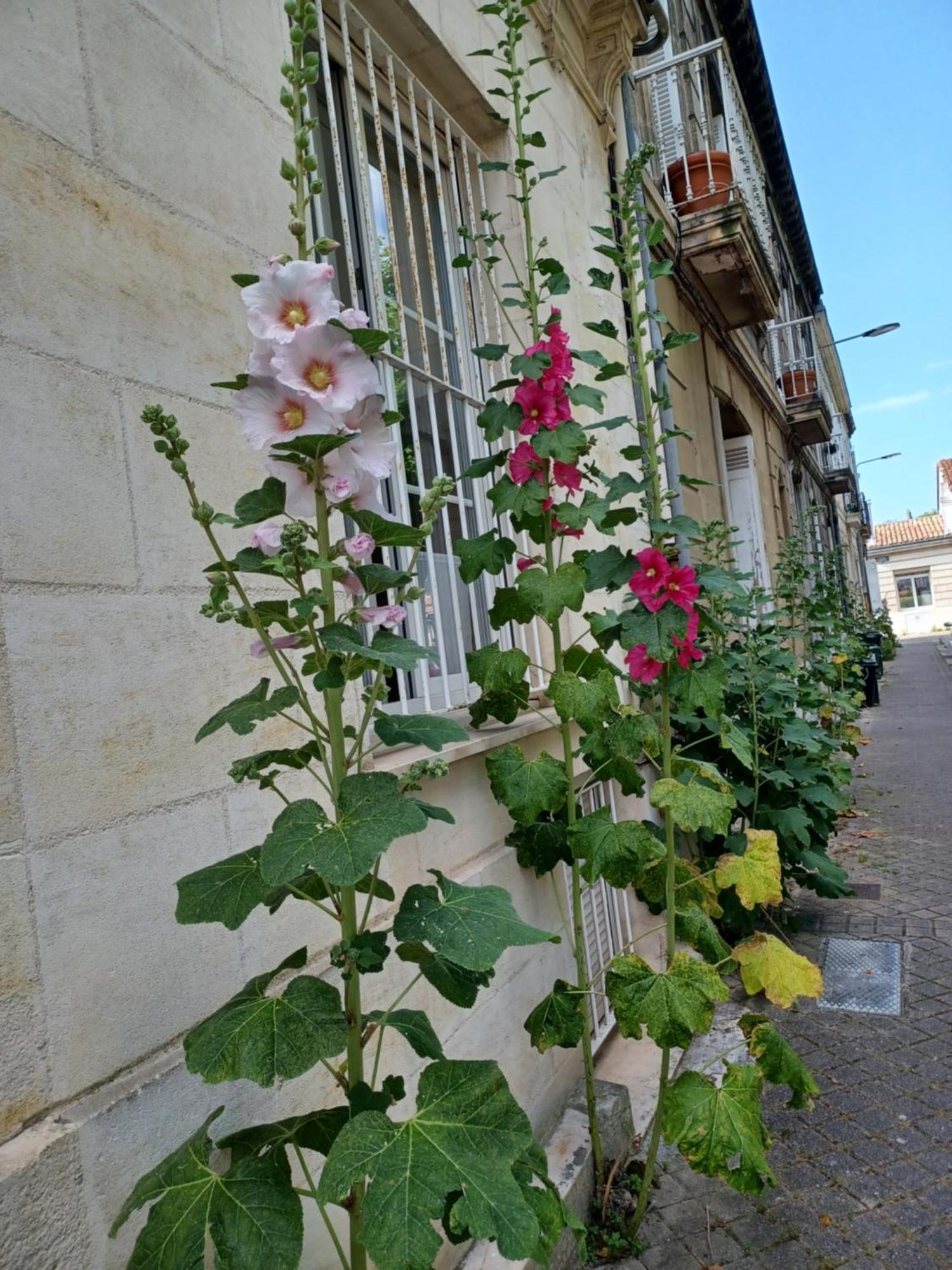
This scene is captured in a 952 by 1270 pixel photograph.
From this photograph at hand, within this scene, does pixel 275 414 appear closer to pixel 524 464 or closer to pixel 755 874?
pixel 524 464

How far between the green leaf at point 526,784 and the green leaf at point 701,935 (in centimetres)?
49

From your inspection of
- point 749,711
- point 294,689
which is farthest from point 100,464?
point 749,711

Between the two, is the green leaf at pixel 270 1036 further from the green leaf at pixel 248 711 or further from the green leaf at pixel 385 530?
the green leaf at pixel 385 530

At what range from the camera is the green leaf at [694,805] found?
6.62ft

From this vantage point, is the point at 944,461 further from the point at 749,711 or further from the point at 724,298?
the point at 749,711

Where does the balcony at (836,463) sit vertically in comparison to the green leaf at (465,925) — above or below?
above

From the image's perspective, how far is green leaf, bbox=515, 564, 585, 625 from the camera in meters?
2.19

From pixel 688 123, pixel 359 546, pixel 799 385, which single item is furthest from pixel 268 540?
pixel 799 385

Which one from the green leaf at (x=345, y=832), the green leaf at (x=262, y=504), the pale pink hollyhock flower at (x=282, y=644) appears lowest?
the green leaf at (x=345, y=832)

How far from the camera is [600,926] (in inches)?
140

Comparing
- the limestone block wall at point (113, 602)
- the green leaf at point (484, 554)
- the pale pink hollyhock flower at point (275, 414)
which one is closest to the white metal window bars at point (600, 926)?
the green leaf at point (484, 554)

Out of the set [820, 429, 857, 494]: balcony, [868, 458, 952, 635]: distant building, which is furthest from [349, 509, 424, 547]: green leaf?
[868, 458, 952, 635]: distant building

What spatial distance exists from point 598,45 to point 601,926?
14.8 feet

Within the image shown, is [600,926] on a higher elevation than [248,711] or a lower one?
lower
